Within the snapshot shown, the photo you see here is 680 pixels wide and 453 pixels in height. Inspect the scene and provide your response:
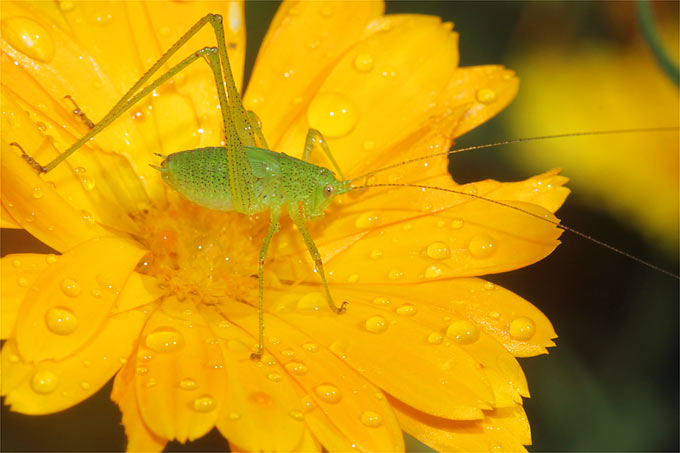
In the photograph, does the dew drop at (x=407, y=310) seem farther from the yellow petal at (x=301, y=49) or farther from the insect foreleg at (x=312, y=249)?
the yellow petal at (x=301, y=49)

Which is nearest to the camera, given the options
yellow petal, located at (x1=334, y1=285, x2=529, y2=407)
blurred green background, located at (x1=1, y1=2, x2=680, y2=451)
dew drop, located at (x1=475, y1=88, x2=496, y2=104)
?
yellow petal, located at (x1=334, y1=285, x2=529, y2=407)

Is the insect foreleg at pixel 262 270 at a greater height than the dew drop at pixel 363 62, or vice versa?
the dew drop at pixel 363 62

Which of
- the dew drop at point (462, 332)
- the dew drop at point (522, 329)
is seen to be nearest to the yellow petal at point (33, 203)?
the dew drop at point (462, 332)

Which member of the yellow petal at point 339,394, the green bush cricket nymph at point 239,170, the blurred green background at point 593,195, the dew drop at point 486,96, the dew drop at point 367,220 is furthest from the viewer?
the blurred green background at point 593,195

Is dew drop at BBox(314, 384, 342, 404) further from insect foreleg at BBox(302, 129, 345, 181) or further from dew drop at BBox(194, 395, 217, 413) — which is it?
insect foreleg at BBox(302, 129, 345, 181)

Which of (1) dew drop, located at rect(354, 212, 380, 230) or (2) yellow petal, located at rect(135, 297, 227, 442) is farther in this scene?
(1) dew drop, located at rect(354, 212, 380, 230)

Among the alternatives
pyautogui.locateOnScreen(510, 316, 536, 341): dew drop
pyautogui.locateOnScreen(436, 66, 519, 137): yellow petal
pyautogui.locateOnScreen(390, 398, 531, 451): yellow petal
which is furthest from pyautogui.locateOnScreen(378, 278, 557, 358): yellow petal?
pyautogui.locateOnScreen(436, 66, 519, 137): yellow petal

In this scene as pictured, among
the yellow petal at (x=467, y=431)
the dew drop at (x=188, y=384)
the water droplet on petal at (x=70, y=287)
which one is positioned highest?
the water droplet on petal at (x=70, y=287)

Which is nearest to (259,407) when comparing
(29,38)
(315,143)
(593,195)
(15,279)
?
(15,279)
